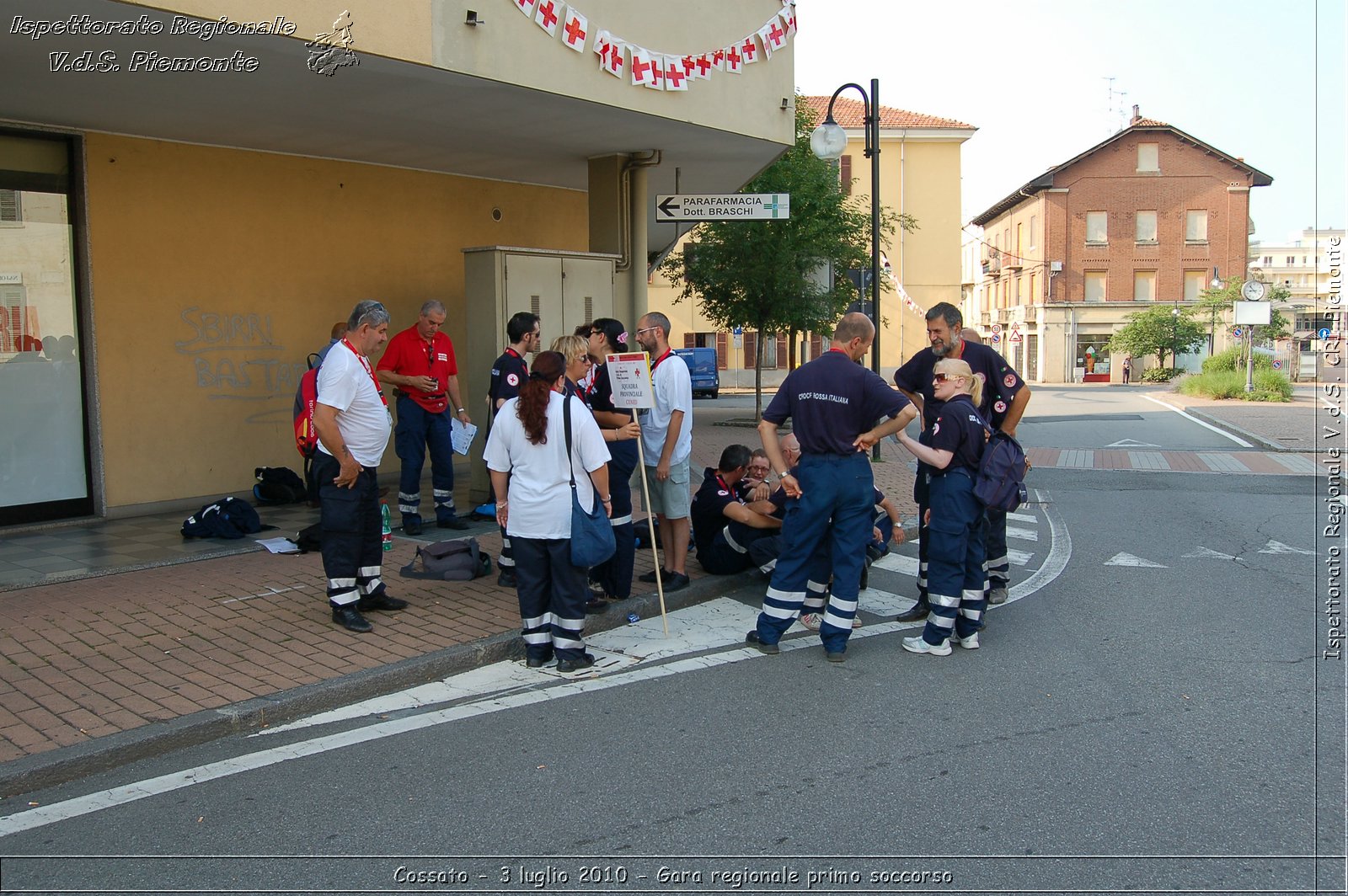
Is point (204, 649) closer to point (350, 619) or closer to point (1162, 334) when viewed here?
point (350, 619)

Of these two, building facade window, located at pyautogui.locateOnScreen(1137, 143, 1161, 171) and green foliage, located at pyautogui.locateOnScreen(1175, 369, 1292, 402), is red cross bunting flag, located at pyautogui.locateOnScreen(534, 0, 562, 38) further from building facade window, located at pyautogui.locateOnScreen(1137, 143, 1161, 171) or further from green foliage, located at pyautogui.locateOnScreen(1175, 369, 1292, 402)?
building facade window, located at pyautogui.locateOnScreen(1137, 143, 1161, 171)

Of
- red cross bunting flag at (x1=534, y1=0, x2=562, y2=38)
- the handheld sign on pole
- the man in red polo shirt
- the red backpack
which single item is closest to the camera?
the handheld sign on pole

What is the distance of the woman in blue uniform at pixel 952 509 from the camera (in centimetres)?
619

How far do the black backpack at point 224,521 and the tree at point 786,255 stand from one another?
14.6m

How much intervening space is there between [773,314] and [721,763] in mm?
19097

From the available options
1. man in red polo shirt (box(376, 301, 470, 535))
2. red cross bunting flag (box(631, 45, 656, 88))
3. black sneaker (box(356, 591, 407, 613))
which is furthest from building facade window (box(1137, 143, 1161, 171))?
black sneaker (box(356, 591, 407, 613))

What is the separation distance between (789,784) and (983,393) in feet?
12.3

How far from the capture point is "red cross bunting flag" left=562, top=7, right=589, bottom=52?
8836 millimetres

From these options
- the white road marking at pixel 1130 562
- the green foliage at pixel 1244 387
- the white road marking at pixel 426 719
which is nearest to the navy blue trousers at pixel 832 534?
the white road marking at pixel 426 719

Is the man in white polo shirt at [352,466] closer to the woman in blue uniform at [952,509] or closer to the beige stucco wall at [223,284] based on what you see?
the woman in blue uniform at [952,509]

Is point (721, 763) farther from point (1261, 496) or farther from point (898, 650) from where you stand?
point (1261, 496)

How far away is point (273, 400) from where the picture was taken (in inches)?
439

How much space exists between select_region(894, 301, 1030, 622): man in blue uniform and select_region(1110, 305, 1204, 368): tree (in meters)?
52.1

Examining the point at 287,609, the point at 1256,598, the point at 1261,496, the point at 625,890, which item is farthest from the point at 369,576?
the point at 1261,496
